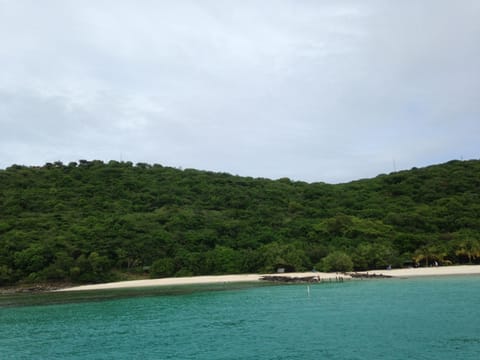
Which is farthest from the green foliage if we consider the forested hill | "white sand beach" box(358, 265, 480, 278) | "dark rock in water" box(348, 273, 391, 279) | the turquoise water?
the turquoise water

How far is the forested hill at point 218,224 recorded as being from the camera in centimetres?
6203

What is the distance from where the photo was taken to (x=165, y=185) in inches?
4237

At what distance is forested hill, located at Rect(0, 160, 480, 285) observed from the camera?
62.0 m

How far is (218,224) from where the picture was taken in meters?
79.6

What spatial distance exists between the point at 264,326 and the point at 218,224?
52.7 m

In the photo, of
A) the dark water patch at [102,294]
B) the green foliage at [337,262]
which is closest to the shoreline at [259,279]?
the green foliage at [337,262]

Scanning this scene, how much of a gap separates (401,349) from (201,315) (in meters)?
16.5

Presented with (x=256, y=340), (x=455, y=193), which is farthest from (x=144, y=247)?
(x=455, y=193)

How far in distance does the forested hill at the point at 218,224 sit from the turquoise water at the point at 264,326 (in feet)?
68.3

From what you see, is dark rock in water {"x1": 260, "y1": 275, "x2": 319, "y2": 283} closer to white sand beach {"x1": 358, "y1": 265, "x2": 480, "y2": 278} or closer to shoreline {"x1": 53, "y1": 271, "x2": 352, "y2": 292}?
shoreline {"x1": 53, "y1": 271, "x2": 352, "y2": 292}

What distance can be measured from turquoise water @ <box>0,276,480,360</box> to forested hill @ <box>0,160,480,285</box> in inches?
819

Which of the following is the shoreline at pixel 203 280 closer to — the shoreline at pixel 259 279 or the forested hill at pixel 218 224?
the shoreline at pixel 259 279

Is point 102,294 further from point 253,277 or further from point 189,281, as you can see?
point 253,277

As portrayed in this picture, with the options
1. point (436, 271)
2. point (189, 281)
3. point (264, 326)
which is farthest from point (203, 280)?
point (264, 326)
